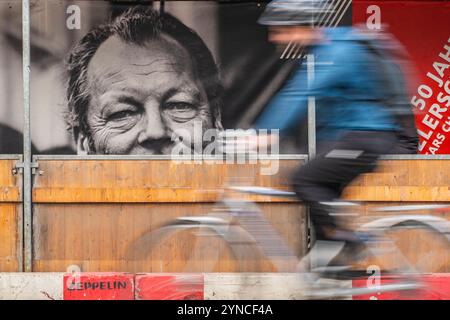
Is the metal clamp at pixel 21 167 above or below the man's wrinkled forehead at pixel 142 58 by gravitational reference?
below

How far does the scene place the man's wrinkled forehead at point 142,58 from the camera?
879cm

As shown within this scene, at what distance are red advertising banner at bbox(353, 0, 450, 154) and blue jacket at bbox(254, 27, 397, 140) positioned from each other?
378 centimetres

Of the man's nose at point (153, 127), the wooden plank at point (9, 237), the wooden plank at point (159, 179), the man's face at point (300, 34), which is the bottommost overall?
the wooden plank at point (9, 237)

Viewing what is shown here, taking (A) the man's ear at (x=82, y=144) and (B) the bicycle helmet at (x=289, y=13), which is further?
(A) the man's ear at (x=82, y=144)

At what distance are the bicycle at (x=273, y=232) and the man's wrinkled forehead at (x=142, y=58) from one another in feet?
10.7

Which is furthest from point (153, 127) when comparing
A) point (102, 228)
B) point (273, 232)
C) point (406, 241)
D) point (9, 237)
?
point (406, 241)

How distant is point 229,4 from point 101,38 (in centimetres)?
136

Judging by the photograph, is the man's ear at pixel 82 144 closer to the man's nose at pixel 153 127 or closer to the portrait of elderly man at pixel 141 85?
the portrait of elderly man at pixel 141 85

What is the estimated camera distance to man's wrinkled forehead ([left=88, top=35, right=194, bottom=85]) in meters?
8.79

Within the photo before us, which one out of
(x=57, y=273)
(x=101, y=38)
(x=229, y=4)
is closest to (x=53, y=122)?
(x=101, y=38)

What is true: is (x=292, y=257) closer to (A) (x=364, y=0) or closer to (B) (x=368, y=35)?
(B) (x=368, y=35)

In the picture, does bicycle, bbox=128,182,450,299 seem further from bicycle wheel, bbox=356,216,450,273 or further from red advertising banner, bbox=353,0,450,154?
red advertising banner, bbox=353,0,450,154

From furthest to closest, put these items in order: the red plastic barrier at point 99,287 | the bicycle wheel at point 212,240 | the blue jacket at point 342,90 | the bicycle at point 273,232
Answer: the red plastic barrier at point 99,287
the bicycle wheel at point 212,240
the bicycle at point 273,232
the blue jacket at point 342,90

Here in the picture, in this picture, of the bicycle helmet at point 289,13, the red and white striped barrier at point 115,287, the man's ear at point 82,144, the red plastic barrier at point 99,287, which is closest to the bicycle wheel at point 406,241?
the bicycle helmet at point 289,13
